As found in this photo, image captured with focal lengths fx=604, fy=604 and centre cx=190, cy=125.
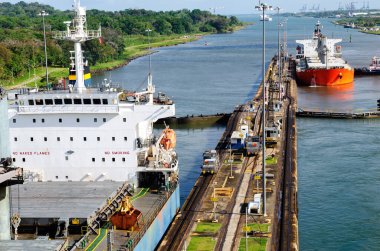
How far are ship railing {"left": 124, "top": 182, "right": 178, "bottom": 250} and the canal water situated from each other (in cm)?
738

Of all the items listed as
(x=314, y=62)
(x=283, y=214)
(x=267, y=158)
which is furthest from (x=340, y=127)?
(x=314, y=62)

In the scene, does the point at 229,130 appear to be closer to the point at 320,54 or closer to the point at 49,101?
the point at 49,101

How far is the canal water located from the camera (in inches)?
1310

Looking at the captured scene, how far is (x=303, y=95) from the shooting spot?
86250mm

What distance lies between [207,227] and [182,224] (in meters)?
1.30

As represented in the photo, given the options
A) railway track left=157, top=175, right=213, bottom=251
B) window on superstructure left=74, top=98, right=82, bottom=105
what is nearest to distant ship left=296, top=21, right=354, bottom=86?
railway track left=157, top=175, right=213, bottom=251

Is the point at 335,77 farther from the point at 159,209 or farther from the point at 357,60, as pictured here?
the point at 159,209

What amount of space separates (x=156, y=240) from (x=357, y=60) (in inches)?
4349

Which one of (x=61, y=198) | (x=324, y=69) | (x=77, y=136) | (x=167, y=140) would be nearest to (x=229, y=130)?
(x=167, y=140)

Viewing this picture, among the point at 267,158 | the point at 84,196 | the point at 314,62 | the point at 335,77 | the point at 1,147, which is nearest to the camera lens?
the point at 1,147

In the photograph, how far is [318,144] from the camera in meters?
53.5

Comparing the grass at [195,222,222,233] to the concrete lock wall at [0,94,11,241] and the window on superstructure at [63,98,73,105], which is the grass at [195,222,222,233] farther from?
the concrete lock wall at [0,94,11,241]

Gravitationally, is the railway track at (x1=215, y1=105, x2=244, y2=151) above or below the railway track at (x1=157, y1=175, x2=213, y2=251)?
above

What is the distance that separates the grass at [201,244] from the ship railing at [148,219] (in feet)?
6.70
